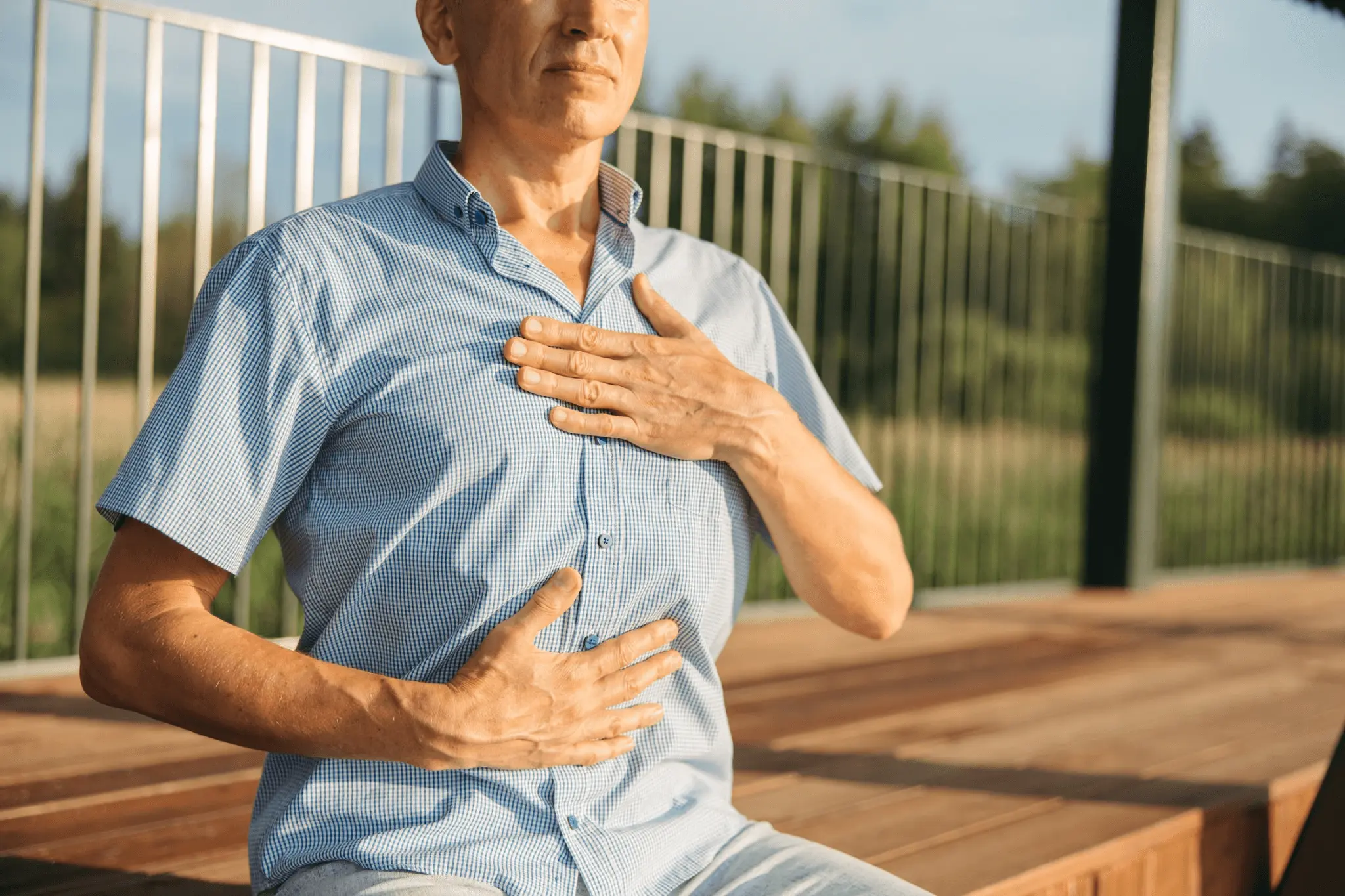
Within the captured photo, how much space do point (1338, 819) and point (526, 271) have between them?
1425mm

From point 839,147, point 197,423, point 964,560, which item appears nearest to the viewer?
point 197,423

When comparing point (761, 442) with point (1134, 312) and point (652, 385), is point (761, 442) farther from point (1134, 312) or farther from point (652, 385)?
point (1134, 312)

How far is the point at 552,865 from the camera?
41.5 inches

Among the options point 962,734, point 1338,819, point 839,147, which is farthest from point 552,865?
point 839,147

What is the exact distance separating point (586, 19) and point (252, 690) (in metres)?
0.68

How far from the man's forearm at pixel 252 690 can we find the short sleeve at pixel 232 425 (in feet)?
0.22

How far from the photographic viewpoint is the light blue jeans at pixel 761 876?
1.01 m

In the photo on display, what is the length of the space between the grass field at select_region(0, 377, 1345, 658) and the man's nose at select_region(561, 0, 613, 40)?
2.07 meters

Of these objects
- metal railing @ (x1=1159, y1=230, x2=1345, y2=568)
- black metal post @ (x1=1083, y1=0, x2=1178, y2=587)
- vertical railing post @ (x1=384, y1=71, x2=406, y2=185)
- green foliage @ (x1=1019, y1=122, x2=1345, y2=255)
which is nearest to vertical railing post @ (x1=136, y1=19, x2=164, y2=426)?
vertical railing post @ (x1=384, y1=71, x2=406, y2=185)

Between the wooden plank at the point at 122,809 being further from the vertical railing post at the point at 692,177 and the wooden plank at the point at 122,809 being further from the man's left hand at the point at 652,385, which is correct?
the vertical railing post at the point at 692,177

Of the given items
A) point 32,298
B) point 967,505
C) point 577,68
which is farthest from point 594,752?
point 967,505

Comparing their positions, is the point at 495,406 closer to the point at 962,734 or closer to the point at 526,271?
the point at 526,271

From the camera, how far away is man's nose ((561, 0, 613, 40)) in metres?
1.15

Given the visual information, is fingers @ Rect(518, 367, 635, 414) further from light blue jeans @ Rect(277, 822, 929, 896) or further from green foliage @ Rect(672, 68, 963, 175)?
green foliage @ Rect(672, 68, 963, 175)
